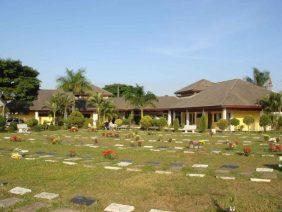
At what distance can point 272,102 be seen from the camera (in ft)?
101

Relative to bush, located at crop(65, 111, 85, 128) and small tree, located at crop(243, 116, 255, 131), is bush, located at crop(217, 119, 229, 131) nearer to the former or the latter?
small tree, located at crop(243, 116, 255, 131)

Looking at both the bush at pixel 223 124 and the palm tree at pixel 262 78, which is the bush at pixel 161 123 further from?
the palm tree at pixel 262 78

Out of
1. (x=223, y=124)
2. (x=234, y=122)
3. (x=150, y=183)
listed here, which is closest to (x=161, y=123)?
(x=223, y=124)

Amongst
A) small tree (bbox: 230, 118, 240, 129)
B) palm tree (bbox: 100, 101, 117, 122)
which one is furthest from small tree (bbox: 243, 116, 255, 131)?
palm tree (bbox: 100, 101, 117, 122)

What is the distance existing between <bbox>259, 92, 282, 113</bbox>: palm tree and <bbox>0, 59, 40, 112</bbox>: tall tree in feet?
84.1

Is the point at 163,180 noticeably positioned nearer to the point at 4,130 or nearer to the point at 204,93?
the point at 4,130

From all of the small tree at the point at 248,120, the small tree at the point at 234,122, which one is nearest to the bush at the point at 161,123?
the small tree at the point at 234,122

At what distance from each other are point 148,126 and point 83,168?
2412 cm

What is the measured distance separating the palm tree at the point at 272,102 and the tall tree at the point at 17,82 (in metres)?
25.6

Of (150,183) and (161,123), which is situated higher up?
(161,123)

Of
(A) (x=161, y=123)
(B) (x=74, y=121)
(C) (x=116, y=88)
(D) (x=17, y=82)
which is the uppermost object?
(C) (x=116, y=88)

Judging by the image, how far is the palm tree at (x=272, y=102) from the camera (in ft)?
99.6

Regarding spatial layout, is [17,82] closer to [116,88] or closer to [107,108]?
[107,108]

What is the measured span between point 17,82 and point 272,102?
1088 inches
